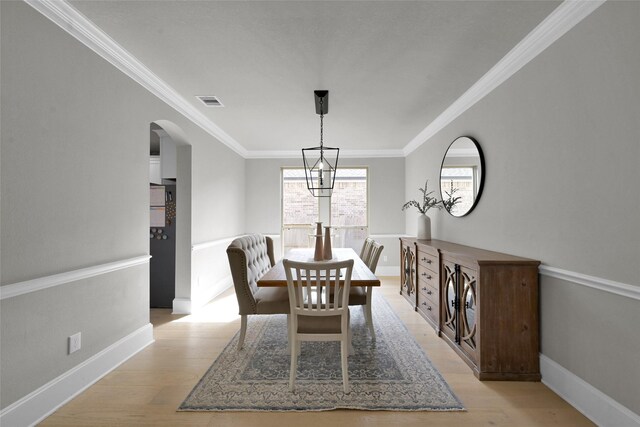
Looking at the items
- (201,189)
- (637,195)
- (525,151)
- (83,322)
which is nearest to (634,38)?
(637,195)

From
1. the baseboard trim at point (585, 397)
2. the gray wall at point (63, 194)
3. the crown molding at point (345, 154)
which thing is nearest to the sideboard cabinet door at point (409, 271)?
the baseboard trim at point (585, 397)

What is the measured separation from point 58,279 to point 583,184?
10.6ft

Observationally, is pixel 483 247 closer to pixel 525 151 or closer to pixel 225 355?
pixel 525 151

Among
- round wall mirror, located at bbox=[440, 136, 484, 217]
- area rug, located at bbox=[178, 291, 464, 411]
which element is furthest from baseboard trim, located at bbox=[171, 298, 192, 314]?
round wall mirror, located at bbox=[440, 136, 484, 217]

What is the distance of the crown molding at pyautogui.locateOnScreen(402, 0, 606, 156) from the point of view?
1.95 meters

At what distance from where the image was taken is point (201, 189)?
166 inches

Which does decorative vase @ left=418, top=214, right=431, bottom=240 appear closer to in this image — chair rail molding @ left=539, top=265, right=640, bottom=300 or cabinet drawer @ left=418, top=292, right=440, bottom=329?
cabinet drawer @ left=418, top=292, right=440, bottom=329

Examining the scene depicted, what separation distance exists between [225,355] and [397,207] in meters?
4.44

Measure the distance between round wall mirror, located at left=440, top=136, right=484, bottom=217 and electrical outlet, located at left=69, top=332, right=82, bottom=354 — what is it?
3488 millimetres

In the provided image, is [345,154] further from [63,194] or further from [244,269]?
[63,194]

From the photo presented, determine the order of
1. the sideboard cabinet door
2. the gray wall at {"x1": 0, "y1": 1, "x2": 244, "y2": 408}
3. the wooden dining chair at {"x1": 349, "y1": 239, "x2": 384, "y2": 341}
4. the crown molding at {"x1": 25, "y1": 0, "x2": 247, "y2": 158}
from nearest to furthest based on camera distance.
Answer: the gray wall at {"x1": 0, "y1": 1, "x2": 244, "y2": 408} → the crown molding at {"x1": 25, "y1": 0, "x2": 247, "y2": 158} → the wooden dining chair at {"x1": 349, "y1": 239, "x2": 384, "y2": 341} → the sideboard cabinet door

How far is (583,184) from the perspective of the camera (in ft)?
6.43

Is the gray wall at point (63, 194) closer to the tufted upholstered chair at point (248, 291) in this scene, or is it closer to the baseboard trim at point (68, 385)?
the baseboard trim at point (68, 385)

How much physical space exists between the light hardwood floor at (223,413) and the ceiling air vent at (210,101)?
2.53 metres
